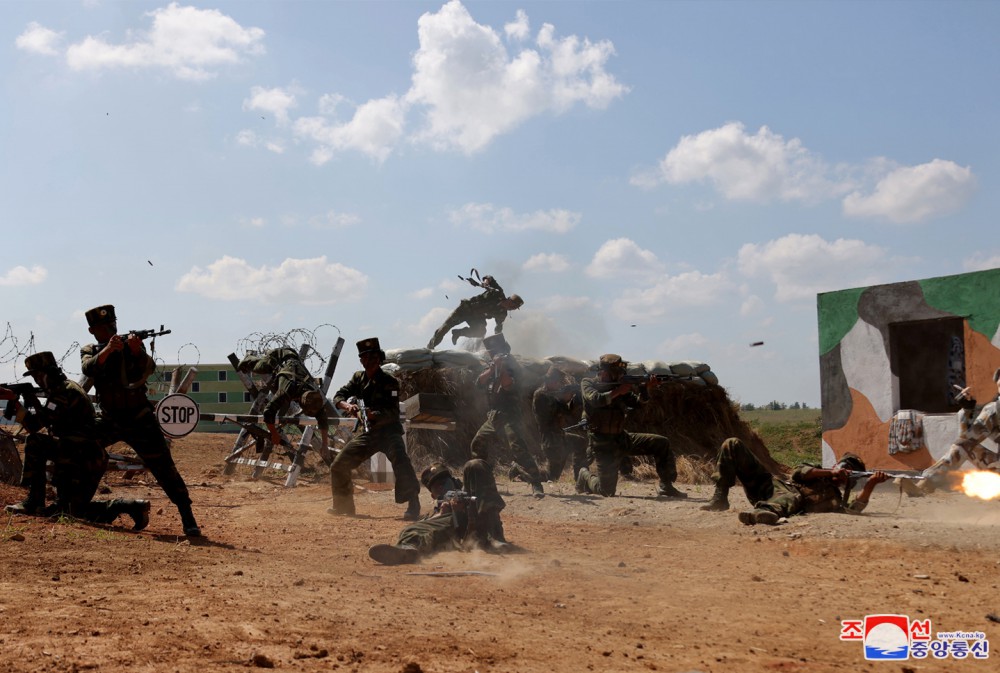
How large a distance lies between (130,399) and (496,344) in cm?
813

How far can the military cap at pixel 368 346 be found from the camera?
912 centimetres

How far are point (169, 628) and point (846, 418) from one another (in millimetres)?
11654

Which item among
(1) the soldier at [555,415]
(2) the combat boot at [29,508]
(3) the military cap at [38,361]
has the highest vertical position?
(3) the military cap at [38,361]

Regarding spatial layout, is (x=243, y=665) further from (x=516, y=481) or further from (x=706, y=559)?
(x=516, y=481)

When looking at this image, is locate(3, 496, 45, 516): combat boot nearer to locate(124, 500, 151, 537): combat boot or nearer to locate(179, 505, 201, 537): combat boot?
locate(124, 500, 151, 537): combat boot

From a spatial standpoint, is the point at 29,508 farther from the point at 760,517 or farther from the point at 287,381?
the point at 760,517

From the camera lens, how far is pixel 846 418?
1339 centimetres

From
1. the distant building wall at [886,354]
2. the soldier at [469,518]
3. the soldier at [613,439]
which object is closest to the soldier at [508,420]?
the soldier at [613,439]

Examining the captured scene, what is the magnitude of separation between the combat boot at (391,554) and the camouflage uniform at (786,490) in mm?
3424

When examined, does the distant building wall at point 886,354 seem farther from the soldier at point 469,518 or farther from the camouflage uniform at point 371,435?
the soldier at point 469,518

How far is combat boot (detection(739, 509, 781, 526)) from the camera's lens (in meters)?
7.72

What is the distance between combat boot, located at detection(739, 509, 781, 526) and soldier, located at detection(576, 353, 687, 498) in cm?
249

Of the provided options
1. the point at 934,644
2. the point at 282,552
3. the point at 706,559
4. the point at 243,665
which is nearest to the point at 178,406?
the point at 282,552

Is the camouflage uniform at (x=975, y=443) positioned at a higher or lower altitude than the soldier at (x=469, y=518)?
higher
